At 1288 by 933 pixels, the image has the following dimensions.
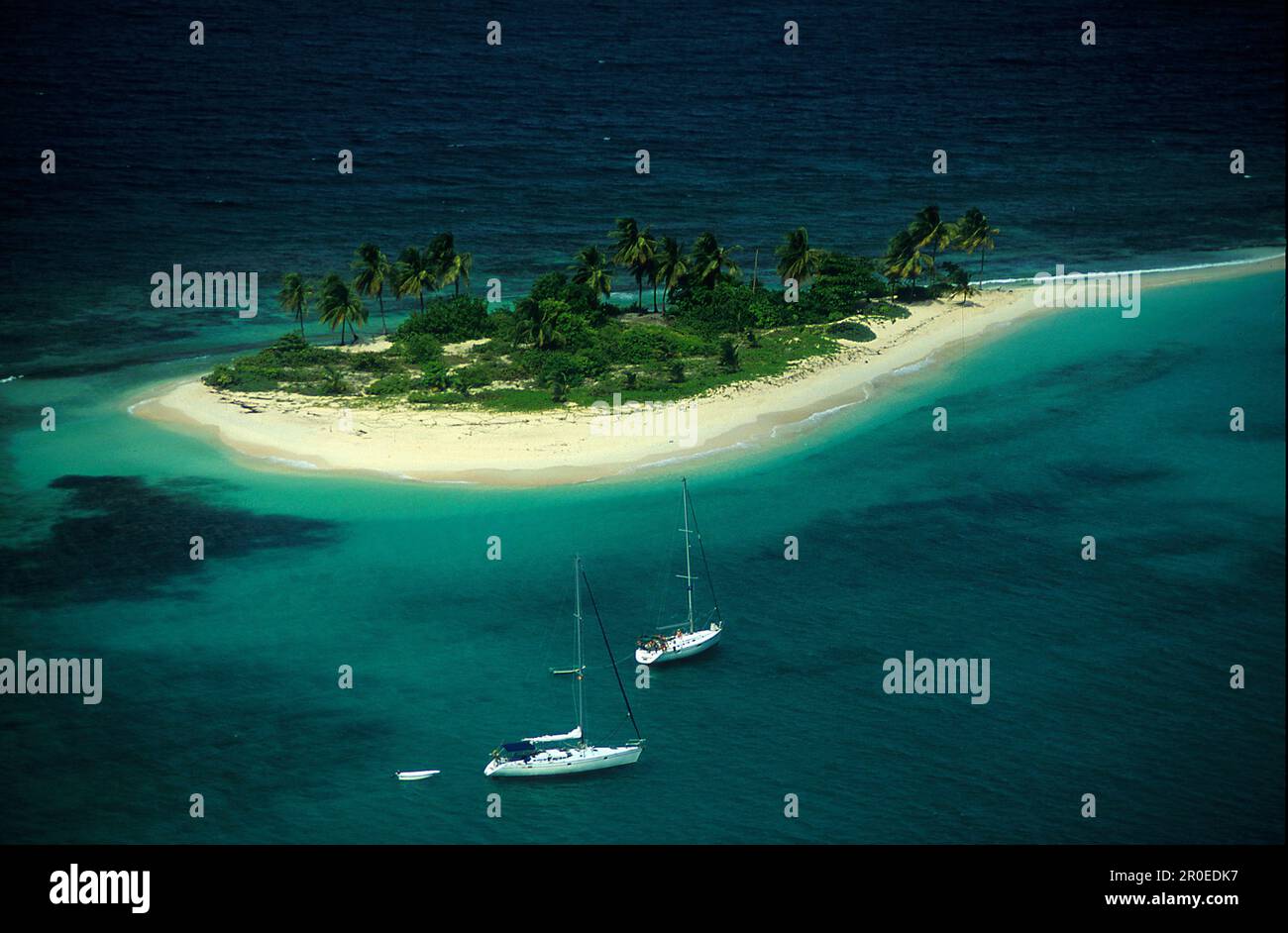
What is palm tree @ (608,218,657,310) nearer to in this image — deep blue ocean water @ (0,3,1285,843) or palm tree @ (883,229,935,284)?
palm tree @ (883,229,935,284)

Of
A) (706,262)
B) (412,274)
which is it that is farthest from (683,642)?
(412,274)

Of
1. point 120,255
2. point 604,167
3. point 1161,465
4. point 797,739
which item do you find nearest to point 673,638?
point 797,739

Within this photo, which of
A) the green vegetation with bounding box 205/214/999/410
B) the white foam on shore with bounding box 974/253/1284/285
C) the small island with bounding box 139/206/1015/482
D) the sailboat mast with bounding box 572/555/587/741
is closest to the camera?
the sailboat mast with bounding box 572/555/587/741

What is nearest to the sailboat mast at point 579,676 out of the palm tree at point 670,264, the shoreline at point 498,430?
the shoreline at point 498,430

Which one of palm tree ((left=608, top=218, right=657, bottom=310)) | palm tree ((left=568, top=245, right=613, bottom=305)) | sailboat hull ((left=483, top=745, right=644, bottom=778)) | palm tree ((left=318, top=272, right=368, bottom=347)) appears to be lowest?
sailboat hull ((left=483, top=745, right=644, bottom=778))

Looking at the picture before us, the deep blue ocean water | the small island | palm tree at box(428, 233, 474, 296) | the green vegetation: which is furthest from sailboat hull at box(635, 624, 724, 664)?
palm tree at box(428, 233, 474, 296)

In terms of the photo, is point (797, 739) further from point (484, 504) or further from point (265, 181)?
point (265, 181)

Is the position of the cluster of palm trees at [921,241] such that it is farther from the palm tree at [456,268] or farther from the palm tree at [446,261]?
the palm tree at [446,261]
